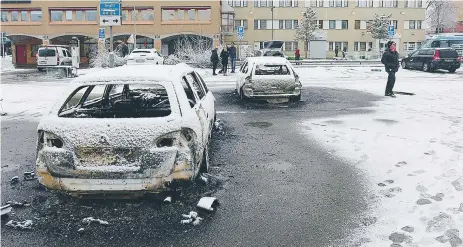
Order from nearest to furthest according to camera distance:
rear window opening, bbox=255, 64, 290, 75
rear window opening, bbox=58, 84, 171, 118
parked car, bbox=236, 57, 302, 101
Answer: rear window opening, bbox=58, 84, 171, 118, parked car, bbox=236, 57, 302, 101, rear window opening, bbox=255, 64, 290, 75

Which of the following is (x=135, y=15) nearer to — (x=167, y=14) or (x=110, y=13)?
(x=167, y=14)

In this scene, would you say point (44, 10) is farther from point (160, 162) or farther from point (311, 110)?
point (160, 162)

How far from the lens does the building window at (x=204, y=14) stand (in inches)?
2143

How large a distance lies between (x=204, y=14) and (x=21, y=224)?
51.3 m

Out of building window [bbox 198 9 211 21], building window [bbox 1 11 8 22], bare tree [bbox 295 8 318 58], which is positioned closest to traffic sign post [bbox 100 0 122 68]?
building window [bbox 198 9 211 21]

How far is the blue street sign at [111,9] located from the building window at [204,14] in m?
42.2

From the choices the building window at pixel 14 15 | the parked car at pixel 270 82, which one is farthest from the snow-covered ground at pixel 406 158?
the building window at pixel 14 15

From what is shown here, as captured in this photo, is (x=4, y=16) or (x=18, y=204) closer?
(x=18, y=204)

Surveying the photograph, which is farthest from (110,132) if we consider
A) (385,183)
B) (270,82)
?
(270,82)

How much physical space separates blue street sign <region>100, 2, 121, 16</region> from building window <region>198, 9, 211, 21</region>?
42.2 m

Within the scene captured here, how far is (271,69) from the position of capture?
595 inches

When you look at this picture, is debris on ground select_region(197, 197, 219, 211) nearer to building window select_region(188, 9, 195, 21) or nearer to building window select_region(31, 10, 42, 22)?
building window select_region(188, 9, 195, 21)

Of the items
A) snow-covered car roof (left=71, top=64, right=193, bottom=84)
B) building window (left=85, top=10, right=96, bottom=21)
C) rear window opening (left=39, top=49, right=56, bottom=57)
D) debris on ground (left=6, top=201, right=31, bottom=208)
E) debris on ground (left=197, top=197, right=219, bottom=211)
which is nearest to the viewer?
debris on ground (left=197, top=197, right=219, bottom=211)

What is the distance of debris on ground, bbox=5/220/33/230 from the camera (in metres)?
4.87
